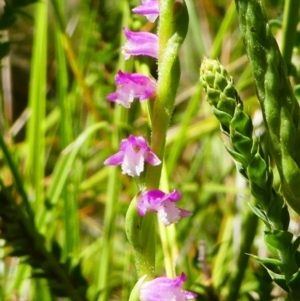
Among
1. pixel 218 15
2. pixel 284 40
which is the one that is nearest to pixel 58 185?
pixel 284 40

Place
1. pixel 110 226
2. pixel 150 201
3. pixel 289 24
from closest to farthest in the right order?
pixel 150 201
pixel 289 24
pixel 110 226

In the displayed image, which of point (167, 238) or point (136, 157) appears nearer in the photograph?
point (136, 157)

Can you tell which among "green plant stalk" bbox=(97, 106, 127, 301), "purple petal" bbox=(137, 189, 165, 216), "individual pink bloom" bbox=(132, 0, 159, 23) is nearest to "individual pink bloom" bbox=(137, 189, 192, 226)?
"purple petal" bbox=(137, 189, 165, 216)

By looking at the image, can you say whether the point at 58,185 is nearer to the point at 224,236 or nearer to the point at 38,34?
the point at 38,34

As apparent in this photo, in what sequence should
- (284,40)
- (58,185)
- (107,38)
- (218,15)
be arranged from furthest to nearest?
(218,15) → (107,38) → (58,185) → (284,40)

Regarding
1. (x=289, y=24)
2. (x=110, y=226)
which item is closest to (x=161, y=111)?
(x=289, y=24)

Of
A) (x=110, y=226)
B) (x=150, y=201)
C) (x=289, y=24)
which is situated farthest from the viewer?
(x=110, y=226)

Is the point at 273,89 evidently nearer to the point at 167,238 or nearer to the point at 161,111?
the point at 161,111

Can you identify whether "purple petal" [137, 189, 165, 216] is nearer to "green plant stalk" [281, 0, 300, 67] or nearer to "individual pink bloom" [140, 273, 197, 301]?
"individual pink bloom" [140, 273, 197, 301]
